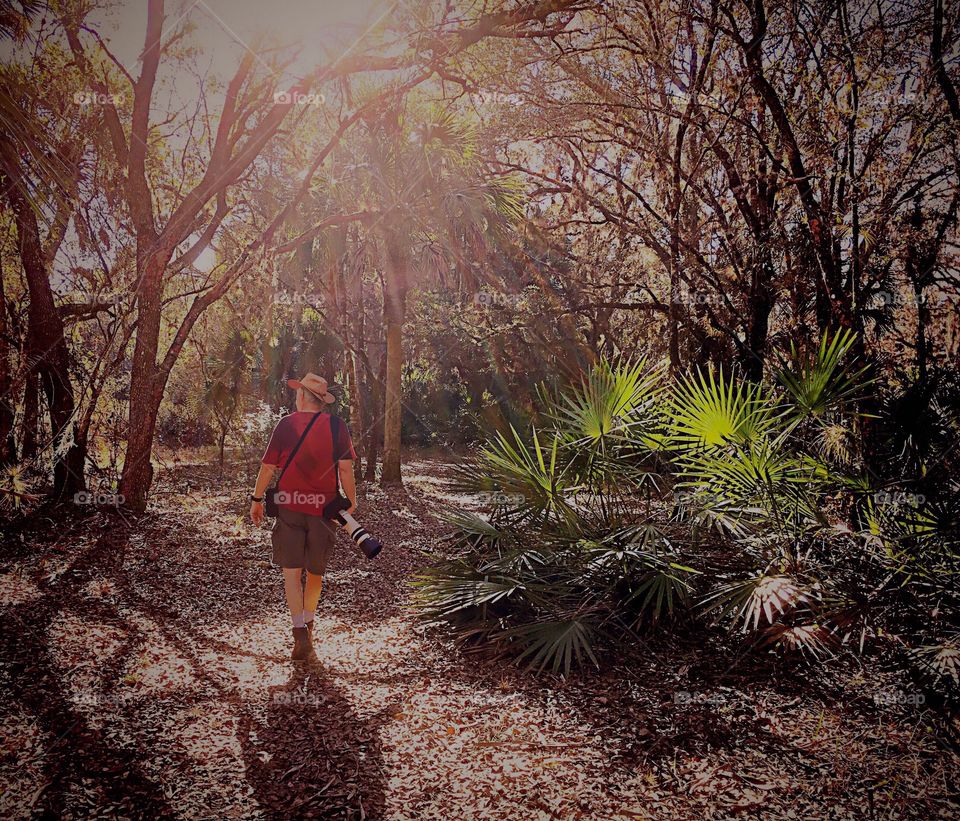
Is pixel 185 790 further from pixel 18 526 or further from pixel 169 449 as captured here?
pixel 169 449

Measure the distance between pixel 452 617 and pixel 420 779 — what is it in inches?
90.3

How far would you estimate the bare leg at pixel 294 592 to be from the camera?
14.8ft

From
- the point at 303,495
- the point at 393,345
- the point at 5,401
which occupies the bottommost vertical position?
the point at 303,495

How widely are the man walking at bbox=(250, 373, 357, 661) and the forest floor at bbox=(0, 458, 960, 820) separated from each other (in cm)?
58

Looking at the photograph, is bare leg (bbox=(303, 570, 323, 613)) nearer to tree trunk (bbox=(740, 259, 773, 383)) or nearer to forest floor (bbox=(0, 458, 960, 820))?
forest floor (bbox=(0, 458, 960, 820))

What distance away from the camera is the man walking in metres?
4.48

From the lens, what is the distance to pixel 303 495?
4.50 m

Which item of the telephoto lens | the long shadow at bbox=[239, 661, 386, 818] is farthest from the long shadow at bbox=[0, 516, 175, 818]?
the telephoto lens

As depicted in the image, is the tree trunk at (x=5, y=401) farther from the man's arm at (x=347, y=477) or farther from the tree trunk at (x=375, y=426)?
the tree trunk at (x=375, y=426)

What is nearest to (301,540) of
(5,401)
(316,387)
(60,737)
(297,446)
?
(297,446)

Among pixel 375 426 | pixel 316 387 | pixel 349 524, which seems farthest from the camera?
pixel 375 426

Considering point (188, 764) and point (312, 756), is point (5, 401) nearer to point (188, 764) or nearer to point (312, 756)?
point (188, 764)

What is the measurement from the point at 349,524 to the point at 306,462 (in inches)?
21.6

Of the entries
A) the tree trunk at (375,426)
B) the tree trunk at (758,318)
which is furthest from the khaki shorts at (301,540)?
the tree trunk at (375,426)
